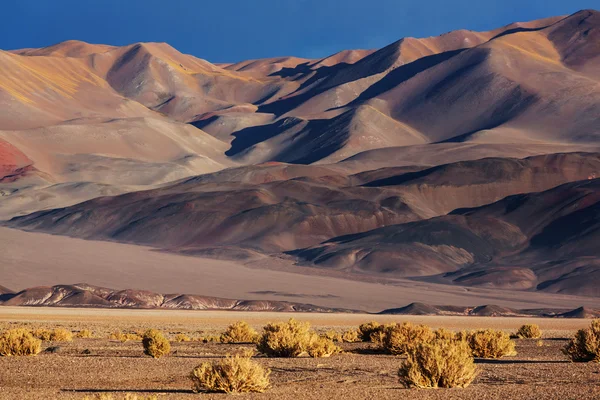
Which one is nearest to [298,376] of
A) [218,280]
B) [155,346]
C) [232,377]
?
[232,377]

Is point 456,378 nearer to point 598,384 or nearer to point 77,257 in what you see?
point 598,384

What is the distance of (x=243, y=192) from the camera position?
14312 centimetres

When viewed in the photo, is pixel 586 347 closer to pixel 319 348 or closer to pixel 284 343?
pixel 319 348

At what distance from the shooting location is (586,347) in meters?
20.0

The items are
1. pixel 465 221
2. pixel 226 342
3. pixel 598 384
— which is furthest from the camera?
pixel 465 221

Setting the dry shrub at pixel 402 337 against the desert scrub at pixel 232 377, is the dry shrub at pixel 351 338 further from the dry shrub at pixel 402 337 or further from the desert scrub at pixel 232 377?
the desert scrub at pixel 232 377

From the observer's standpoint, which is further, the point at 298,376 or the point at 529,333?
the point at 529,333

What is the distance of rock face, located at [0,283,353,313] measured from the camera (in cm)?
6706

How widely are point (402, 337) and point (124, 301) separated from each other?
4954cm

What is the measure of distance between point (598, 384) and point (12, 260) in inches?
3396

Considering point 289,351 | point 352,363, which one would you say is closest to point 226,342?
point 289,351

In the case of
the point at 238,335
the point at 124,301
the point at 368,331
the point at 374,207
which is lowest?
the point at 238,335

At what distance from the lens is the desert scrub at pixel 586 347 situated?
19906 mm

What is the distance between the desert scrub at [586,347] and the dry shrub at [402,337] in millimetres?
3332
